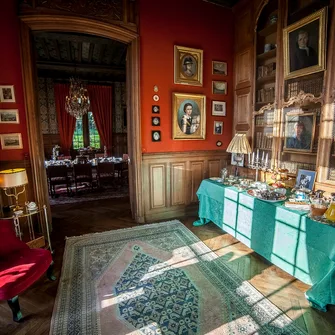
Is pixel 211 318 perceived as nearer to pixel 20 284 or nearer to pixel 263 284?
pixel 263 284

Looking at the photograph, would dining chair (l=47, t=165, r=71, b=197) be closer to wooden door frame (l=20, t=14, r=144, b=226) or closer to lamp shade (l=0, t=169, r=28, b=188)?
wooden door frame (l=20, t=14, r=144, b=226)

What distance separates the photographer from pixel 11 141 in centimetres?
351

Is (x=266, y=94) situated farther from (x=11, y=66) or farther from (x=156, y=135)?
(x=11, y=66)

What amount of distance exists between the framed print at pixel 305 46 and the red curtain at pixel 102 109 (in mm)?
7499

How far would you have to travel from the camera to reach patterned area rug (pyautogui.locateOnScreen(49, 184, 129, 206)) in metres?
5.75

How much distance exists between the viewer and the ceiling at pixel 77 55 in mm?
5399

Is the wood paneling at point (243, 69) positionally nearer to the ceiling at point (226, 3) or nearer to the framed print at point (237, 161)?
the ceiling at point (226, 3)

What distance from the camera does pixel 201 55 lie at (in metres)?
4.29

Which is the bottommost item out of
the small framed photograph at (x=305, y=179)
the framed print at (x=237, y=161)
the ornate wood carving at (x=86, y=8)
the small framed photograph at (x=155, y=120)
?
the small framed photograph at (x=305, y=179)

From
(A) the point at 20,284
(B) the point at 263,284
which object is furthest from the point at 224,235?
(A) the point at 20,284

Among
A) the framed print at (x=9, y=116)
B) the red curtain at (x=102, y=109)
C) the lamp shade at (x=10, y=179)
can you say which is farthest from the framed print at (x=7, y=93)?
the red curtain at (x=102, y=109)

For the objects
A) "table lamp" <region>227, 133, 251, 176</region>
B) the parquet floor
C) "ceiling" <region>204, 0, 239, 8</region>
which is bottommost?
the parquet floor

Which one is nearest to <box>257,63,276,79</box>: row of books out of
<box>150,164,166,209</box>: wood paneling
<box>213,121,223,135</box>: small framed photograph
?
<box>213,121,223,135</box>: small framed photograph

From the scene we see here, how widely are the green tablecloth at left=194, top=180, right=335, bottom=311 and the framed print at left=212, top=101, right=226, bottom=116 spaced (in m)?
1.72
